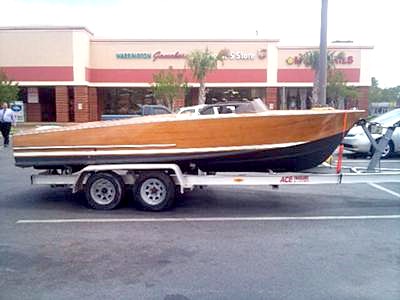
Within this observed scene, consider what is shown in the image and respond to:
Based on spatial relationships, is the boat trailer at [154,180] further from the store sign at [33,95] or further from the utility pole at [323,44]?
the store sign at [33,95]

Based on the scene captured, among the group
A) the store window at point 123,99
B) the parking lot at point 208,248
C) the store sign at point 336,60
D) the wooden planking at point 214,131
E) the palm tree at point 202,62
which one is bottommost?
the parking lot at point 208,248

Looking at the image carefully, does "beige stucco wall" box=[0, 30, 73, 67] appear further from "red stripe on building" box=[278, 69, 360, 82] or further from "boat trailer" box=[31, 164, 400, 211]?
"boat trailer" box=[31, 164, 400, 211]

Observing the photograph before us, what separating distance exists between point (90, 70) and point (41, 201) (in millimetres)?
27596

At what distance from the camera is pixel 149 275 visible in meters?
4.50

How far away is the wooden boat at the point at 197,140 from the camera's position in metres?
6.88

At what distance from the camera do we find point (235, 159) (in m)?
7.14

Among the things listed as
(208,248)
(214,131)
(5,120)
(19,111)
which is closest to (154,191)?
(214,131)

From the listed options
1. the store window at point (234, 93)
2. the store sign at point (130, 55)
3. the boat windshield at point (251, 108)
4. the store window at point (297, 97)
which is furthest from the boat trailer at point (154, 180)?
the store window at point (297, 97)

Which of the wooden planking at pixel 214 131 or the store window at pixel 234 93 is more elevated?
the store window at pixel 234 93

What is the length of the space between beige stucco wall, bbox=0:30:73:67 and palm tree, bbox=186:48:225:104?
364 inches

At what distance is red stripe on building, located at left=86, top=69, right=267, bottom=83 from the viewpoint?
111ft

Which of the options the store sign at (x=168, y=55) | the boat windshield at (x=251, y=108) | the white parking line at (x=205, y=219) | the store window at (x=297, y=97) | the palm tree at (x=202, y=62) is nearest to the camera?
the white parking line at (x=205, y=219)

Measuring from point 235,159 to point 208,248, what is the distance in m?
2.19

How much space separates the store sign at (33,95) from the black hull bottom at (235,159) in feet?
93.8
